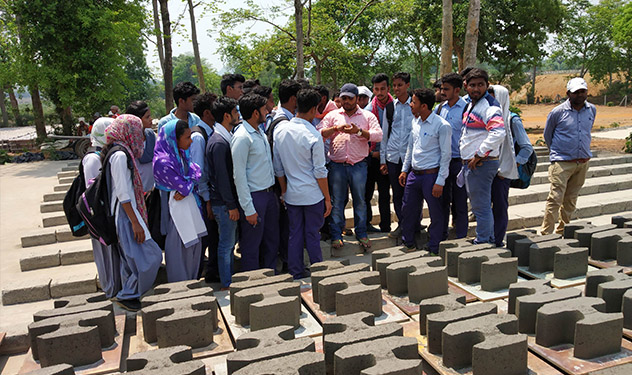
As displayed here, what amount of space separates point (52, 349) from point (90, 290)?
2124 millimetres

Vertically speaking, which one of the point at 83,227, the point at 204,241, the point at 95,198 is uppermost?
the point at 95,198

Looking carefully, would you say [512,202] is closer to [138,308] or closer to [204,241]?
[204,241]

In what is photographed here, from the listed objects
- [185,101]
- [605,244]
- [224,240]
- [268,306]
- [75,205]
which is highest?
[185,101]

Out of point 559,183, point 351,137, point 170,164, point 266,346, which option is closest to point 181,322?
point 266,346

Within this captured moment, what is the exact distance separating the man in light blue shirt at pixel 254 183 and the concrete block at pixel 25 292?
2.15 metres

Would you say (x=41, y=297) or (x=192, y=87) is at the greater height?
(x=192, y=87)

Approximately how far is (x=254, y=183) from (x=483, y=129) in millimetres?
2297

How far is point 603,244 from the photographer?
4.37m

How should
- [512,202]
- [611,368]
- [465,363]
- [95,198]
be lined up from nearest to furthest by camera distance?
[611,368] → [465,363] → [95,198] → [512,202]

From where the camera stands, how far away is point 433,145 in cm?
488

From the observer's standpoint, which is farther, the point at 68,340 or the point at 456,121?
the point at 456,121

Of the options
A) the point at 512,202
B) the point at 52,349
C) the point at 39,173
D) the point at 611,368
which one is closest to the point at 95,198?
the point at 52,349

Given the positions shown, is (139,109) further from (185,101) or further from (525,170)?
(525,170)

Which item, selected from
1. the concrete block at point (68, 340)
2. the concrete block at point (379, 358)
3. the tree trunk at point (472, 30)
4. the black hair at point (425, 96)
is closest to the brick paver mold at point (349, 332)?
the concrete block at point (379, 358)
